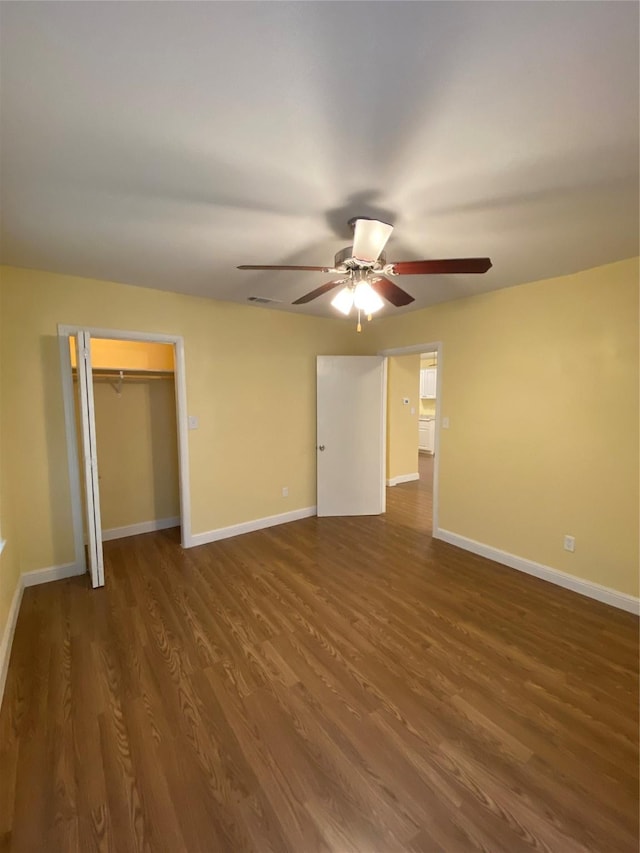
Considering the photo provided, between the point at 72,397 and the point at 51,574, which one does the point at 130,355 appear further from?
the point at 51,574

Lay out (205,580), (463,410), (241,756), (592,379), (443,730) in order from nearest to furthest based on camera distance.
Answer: (241,756)
(443,730)
(592,379)
(205,580)
(463,410)

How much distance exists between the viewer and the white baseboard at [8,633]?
192 centimetres

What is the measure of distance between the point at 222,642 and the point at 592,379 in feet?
10.6

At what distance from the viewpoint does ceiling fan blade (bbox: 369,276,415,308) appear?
208 centimetres

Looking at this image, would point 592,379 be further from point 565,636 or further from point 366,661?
point 366,661

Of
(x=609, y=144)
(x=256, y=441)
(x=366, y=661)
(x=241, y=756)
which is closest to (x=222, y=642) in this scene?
(x=241, y=756)

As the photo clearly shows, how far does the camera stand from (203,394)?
3646mm

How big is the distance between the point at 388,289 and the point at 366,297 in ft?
0.46

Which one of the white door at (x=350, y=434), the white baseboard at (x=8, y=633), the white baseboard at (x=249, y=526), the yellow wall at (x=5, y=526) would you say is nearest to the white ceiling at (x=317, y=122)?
the yellow wall at (x=5, y=526)

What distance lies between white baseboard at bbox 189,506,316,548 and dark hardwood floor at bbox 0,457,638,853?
2.27ft

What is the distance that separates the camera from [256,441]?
4051 mm

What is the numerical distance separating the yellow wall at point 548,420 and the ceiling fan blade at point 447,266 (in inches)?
59.2

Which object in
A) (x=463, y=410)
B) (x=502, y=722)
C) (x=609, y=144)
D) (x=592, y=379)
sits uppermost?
(x=609, y=144)

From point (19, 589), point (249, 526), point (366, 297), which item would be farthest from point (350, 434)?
point (19, 589)
